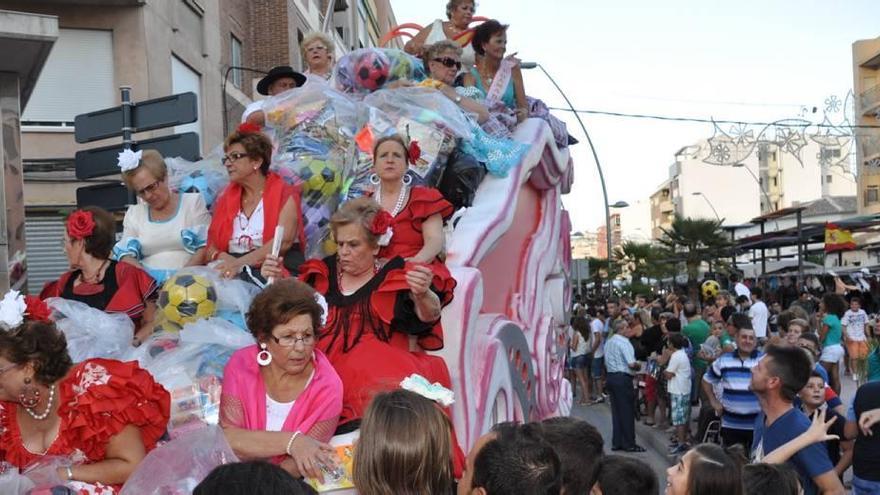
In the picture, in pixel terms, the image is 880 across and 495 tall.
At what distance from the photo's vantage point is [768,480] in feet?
12.0

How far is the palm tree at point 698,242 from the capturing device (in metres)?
37.4

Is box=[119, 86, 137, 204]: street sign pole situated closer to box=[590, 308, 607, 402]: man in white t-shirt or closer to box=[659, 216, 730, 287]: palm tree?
box=[590, 308, 607, 402]: man in white t-shirt

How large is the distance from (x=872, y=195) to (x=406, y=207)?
56635mm

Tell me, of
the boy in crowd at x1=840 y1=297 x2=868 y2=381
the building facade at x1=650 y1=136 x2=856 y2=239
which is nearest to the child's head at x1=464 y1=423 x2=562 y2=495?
the boy in crowd at x1=840 y1=297 x2=868 y2=381

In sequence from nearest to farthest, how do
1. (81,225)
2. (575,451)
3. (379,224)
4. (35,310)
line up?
(575,451) → (35,310) → (379,224) → (81,225)

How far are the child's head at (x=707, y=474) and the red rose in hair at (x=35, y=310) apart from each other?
94.0 inches

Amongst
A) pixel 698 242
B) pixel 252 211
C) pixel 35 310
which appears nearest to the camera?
pixel 35 310

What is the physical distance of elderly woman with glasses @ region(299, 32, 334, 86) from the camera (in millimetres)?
7621

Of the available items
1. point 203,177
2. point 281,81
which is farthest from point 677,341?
point 203,177

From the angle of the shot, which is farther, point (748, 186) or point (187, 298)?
point (748, 186)

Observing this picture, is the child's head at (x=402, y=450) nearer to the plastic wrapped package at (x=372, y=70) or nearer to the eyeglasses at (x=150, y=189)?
the eyeglasses at (x=150, y=189)

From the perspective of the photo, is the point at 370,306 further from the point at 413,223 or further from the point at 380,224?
the point at 413,223

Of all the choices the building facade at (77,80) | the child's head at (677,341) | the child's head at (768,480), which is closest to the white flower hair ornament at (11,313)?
the child's head at (768,480)

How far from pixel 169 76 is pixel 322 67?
31.4 feet
